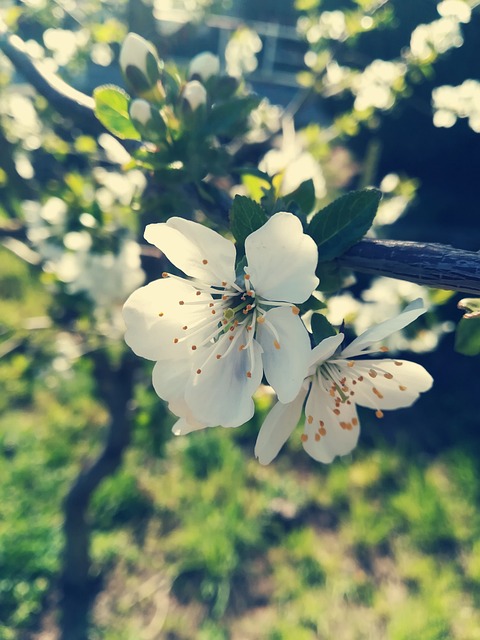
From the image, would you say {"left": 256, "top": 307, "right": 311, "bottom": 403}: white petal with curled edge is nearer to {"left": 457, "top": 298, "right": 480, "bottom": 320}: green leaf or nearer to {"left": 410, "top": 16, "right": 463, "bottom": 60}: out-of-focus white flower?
{"left": 457, "top": 298, "right": 480, "bottom": 320}: green leaf

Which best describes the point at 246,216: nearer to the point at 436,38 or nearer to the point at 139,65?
the point at 139,65

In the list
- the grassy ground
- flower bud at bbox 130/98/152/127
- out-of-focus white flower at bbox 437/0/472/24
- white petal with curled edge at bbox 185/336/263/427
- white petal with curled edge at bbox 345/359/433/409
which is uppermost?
out-of-focus white flower at bbox 437/0/472/24

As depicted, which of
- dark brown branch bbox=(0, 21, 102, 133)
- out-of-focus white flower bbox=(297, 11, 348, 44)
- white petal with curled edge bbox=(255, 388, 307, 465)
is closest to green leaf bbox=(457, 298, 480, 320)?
white petal with curled edge bbox=(255, 388, 307, 465)

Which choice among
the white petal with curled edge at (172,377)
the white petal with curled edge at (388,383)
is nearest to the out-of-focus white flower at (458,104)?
the white petal with curled edge at (388,383)

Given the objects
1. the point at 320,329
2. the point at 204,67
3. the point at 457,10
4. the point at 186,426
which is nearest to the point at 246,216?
the point at 320,329

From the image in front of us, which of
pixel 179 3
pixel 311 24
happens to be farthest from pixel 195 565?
pixel 179 3
